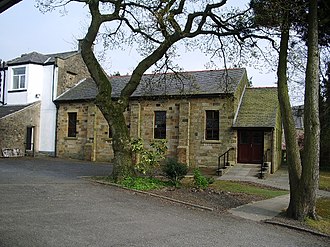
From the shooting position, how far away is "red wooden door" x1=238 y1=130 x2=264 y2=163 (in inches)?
965

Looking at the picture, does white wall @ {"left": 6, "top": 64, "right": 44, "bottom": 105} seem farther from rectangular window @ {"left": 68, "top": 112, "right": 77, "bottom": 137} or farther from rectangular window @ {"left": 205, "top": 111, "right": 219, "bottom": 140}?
rectangular window @ {"left": 205, "top": 111, "right": 219, "bottom": 140}

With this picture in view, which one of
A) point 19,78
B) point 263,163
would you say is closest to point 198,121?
point 263,163

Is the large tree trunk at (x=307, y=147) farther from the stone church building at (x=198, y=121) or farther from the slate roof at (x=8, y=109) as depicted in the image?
the slate roof at (x=8, y=109)

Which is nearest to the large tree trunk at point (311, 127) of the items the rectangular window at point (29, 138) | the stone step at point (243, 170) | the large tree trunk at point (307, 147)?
the large tree trunk at point (307, 147)

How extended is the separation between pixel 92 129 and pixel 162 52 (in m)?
14.9

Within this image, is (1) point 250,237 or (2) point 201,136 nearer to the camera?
(1) point 250,237

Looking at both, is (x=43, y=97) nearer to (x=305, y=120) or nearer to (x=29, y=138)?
(x=29, y=138)

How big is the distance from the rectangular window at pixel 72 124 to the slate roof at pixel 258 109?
12963 millimetres

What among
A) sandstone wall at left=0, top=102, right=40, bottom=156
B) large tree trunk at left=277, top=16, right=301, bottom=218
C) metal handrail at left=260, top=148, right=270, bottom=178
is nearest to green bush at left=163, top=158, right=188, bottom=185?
large tree trunk at left=277, top=16, right=301, bottom=218

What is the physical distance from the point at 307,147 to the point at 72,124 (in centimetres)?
2281

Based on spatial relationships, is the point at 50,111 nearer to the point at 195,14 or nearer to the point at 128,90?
the point at 128,90

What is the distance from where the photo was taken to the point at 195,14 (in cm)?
1456

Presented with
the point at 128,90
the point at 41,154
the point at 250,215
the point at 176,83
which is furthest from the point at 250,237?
the point at 41,154

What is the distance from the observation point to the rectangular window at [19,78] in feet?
99.5
